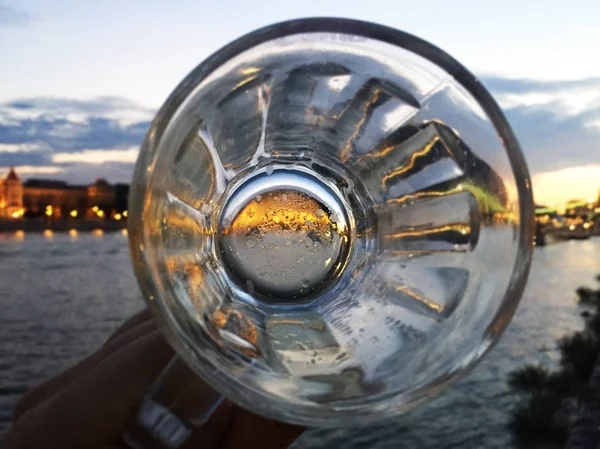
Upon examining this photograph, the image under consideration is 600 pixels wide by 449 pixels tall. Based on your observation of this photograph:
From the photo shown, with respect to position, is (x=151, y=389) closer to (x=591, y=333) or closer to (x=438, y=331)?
(x=438, y=331)

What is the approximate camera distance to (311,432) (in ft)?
13.6

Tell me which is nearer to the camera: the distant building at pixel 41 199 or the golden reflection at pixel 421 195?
the golden reflection at pixel 421 195

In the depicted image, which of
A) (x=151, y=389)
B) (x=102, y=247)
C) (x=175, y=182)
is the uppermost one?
(x=175, y=182)

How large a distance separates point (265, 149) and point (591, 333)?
17.5 feet

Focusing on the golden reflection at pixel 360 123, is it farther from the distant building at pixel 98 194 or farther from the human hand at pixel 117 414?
the distant building at pixel 98 194

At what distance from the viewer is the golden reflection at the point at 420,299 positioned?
0.45 m

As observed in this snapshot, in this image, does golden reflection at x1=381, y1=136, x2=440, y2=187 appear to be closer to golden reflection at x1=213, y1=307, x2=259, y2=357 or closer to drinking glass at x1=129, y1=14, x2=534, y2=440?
drinking glass at x1=129, y1=14, x2=534, y2=440

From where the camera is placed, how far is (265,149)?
0.54 meters

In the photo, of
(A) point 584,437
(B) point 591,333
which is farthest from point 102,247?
(A) point 584,437

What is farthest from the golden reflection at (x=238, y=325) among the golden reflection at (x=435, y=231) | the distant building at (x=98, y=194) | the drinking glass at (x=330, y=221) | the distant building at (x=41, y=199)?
the distant building at (x=41, y=199)

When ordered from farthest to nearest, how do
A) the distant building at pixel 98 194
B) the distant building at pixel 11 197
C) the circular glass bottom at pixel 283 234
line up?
the distant building at pixel 11 197
the distant building at pixel 98 194
the circular glass bottom at pixel 283 234

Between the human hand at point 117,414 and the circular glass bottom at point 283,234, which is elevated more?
the circular glass bottom at point 283,234

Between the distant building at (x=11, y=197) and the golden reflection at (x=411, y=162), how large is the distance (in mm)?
20835

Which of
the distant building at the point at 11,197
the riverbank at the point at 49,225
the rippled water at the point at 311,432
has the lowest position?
the rippled water at the point at 311,432
